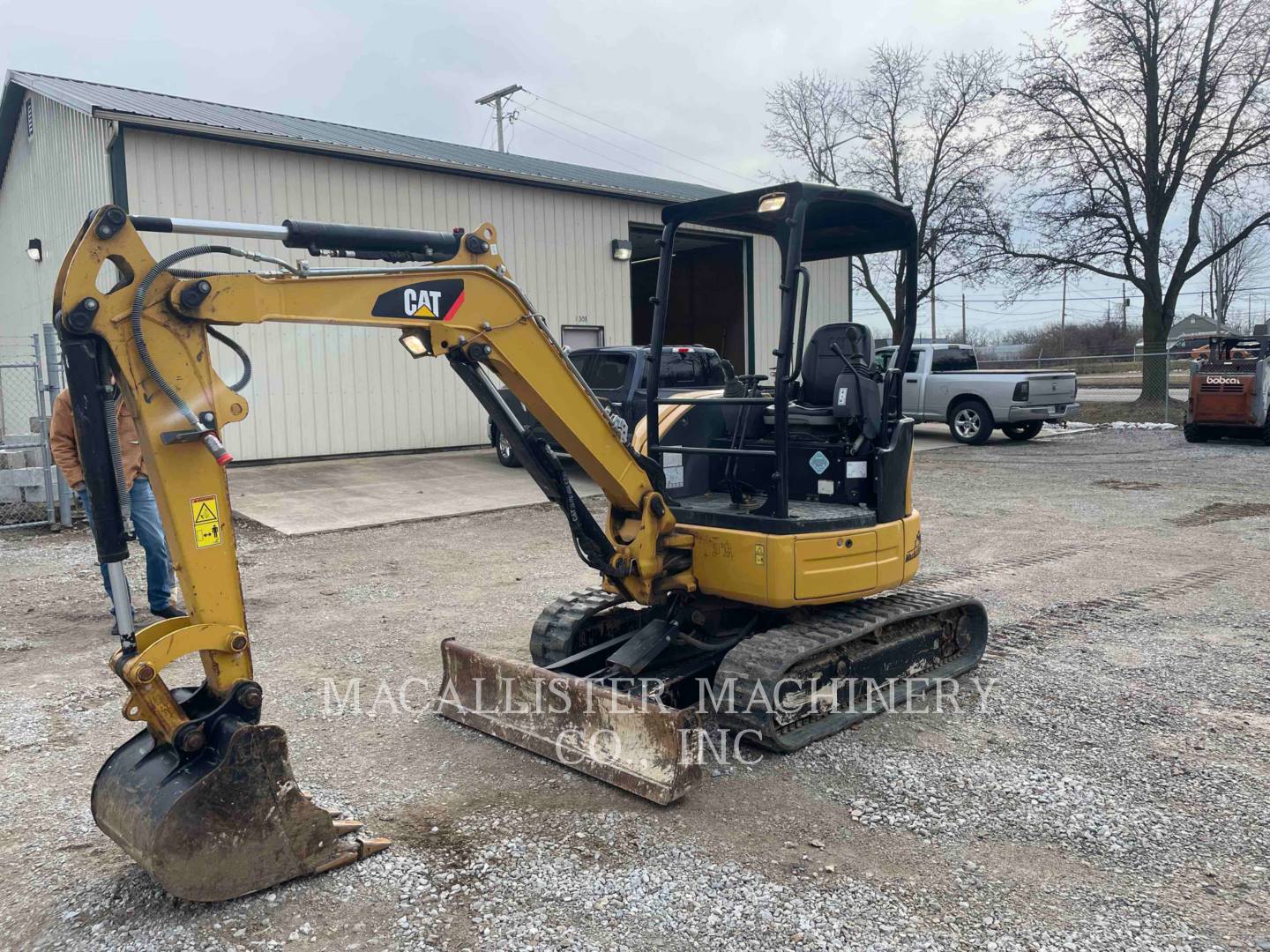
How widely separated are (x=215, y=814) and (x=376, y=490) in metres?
9.88

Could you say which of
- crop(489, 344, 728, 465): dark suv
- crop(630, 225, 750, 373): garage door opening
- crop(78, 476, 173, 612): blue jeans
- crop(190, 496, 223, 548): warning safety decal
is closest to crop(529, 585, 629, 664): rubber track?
crop(190, 496, 223, 548): warning safety decal

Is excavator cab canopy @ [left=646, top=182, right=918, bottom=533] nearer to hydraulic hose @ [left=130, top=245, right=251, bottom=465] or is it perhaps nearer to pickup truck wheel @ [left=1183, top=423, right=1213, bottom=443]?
hydraulic hose @ [left=130, top=245, right=251, bottom=465]

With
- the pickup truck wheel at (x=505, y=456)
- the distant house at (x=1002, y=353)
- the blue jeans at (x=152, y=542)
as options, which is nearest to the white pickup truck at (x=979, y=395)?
the pickup truck wheel at (x=505, y=456)

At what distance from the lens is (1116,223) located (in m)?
24.8

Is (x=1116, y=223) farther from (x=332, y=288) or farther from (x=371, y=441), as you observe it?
(x=332, y=288)

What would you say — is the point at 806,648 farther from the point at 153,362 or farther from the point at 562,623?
the point at 153,362

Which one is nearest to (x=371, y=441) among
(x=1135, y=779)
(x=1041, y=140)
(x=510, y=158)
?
(x=510, y=158)

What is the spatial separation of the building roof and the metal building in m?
0.05

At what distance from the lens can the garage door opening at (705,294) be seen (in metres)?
22.0

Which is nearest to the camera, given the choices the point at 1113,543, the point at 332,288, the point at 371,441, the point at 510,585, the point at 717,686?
the point at 332,288

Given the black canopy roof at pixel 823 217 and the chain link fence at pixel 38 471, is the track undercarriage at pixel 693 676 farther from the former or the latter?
the chain link fence at pixel 38 471

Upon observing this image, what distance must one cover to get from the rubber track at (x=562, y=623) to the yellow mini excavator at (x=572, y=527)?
1cm

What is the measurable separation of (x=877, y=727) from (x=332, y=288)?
336cm

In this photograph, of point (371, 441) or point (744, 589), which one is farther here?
point (371, 441)
